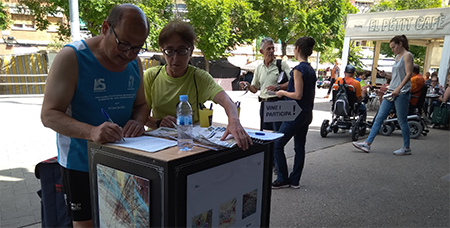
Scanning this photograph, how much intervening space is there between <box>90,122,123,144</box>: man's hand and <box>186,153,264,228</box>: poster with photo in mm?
445

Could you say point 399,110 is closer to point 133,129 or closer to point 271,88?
point 271,88

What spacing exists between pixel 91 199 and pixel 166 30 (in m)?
1.17

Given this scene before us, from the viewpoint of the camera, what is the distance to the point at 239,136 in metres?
1.79

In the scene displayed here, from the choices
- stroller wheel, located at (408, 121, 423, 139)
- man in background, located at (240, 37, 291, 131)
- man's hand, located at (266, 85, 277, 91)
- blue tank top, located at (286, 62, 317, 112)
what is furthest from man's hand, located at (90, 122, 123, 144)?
stroller wheel, located at (408, 121, 423, 139)

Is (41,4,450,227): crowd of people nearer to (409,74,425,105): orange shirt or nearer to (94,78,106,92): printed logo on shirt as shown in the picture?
(94,78,106,92): printed logo on shirt

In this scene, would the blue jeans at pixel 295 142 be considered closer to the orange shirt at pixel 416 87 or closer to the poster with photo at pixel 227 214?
the poster with photo at pixel 227 214

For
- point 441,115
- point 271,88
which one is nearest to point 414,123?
point 441,115

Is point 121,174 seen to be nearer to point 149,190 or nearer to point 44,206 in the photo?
point 149,190

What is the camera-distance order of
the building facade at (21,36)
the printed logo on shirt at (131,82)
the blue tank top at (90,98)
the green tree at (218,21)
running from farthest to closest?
the building facade at (21,36)
the green tree at (218,21)
the printed logo on shirt at (131,82)
the blue tank top at (90,98)

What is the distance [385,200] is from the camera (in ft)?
13.0

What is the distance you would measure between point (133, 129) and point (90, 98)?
30 centimetres

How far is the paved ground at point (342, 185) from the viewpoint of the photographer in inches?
135

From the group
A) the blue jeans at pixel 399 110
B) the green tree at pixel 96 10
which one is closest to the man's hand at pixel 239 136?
the blue jeans at pixel 399 110

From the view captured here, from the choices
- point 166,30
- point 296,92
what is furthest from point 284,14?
point 166,30
